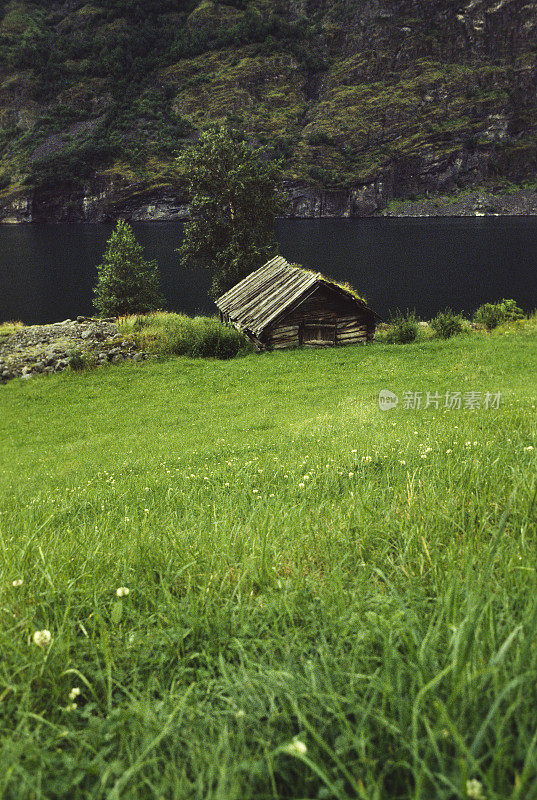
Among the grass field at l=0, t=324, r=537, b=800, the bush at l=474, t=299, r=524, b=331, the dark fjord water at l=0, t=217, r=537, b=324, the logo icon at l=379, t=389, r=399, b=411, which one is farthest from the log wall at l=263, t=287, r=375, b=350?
the grass field at l=0, t=324, r=537, b=800

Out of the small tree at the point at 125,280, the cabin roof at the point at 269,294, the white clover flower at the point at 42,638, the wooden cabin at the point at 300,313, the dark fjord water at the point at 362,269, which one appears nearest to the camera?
the white clover flower at the point at 42,638

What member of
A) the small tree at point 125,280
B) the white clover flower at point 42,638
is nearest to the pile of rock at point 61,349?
the small tree at point 125,280

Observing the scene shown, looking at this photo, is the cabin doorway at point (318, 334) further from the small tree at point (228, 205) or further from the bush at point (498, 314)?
the small tree at point (228, 205)

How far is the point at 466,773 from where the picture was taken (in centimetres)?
89

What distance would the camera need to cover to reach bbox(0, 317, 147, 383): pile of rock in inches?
953

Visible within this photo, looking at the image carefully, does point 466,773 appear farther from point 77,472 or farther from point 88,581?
point 77,472

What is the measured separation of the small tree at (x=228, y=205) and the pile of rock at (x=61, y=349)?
32.1 feet

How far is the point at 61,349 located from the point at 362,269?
4997 centimetres

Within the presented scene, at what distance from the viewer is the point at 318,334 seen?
26422mm

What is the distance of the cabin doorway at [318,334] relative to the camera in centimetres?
2622

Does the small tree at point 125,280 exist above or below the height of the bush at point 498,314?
above

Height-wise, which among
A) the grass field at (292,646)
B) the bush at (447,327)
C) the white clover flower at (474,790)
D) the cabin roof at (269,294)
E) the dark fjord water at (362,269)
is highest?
the dark fjord water at (362,269)

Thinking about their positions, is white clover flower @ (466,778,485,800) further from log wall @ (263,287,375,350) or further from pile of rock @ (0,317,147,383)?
pile of rock @ (0,317,147,383)

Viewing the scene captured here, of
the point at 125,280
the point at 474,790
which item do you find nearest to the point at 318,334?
the point at 125,280
